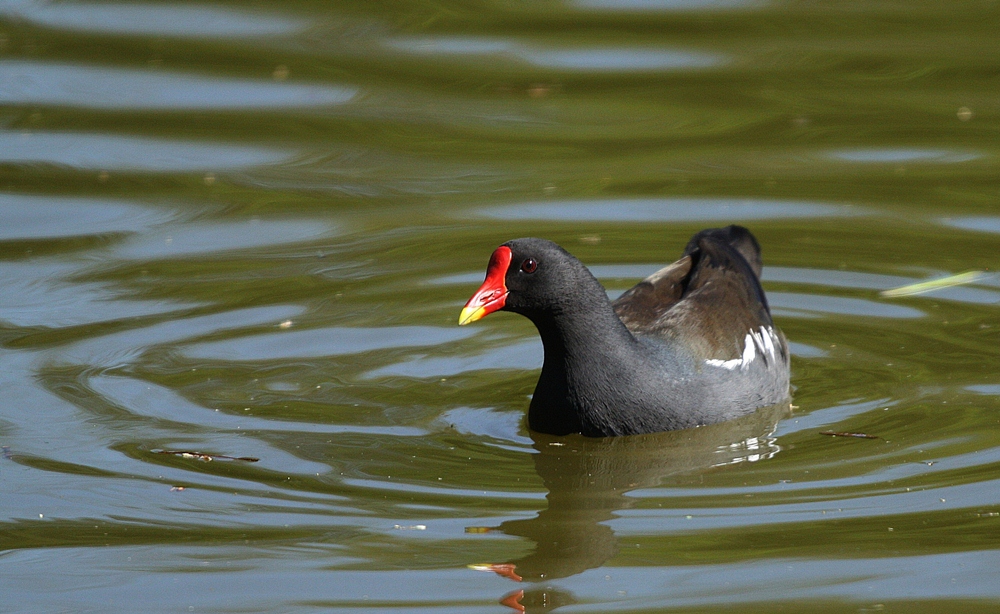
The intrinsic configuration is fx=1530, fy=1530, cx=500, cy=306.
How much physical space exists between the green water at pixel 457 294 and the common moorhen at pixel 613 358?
14 cm

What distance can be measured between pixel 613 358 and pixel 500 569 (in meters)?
1.65

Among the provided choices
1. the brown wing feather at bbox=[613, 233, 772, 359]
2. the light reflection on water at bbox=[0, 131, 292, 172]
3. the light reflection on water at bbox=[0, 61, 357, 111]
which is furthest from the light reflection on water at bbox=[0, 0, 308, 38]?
the brown wing feather at bbox=[613, 233, 772, 359]

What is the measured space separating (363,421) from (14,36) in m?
6.46

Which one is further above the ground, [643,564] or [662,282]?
[662,282]

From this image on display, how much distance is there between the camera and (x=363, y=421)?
636 cm

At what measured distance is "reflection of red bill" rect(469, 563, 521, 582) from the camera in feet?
15.6

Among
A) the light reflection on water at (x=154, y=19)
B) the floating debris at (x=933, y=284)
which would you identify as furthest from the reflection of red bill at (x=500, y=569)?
the light reflection on water at (x=154, y=19)

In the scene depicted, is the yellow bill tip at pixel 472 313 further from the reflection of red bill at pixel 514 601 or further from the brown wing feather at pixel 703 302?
the reflection of red bill at pixel 514 601

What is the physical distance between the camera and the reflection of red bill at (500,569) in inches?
188

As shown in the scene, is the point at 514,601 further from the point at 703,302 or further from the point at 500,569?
the point at 703,302

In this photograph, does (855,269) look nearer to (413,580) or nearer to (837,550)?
(837,550)

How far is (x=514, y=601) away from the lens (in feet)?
15.0

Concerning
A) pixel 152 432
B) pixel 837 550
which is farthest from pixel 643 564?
pixel 152 432

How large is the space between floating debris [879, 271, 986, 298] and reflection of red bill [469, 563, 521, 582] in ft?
12.4
